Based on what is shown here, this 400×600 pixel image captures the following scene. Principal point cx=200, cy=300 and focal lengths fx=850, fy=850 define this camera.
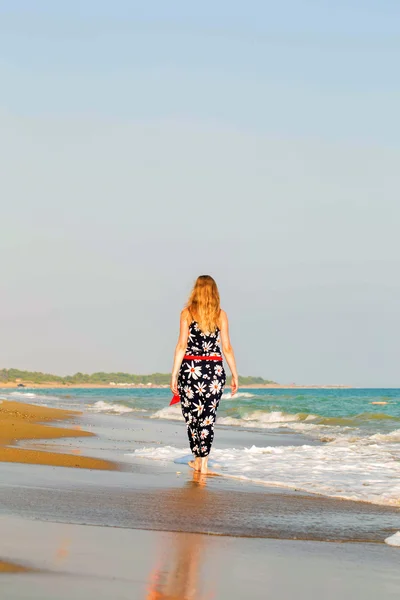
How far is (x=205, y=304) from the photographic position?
352 inches

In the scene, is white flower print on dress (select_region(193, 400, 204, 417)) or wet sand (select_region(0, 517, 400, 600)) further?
white flower print on dress (select_region(193, 400, 204, 417))

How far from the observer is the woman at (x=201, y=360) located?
897cm

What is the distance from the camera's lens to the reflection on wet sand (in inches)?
137

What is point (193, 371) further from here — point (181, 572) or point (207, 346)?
point (181, 572)

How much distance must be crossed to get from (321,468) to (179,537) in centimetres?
509

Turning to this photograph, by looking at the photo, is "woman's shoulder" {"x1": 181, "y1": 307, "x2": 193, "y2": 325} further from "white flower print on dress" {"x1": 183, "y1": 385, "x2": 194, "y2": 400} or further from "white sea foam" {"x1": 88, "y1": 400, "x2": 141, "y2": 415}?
"white sea foam" {"x1": 88, "y1": 400, "x2": 141, "y2": 415}

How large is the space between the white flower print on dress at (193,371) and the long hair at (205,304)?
1.35 feet

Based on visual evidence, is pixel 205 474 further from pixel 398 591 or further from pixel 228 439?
pixel 228 439

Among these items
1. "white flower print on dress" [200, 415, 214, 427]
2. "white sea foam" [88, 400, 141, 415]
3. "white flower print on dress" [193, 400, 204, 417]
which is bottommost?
"white flower print on dress" [200, 415, 214, 427]

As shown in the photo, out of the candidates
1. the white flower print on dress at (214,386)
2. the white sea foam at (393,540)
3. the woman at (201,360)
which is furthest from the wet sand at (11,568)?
the white flower print on dress at (214,386)

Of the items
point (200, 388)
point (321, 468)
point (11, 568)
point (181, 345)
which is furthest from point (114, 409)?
point (11, 568)

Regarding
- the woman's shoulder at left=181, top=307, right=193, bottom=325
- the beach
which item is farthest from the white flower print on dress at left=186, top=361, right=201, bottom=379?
the beach

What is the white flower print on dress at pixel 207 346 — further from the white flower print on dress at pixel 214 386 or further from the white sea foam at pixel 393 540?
the white sea foam at pixel 393 540

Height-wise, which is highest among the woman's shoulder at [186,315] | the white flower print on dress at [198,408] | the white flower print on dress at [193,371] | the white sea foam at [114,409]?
the white sea foam at [114,409]
